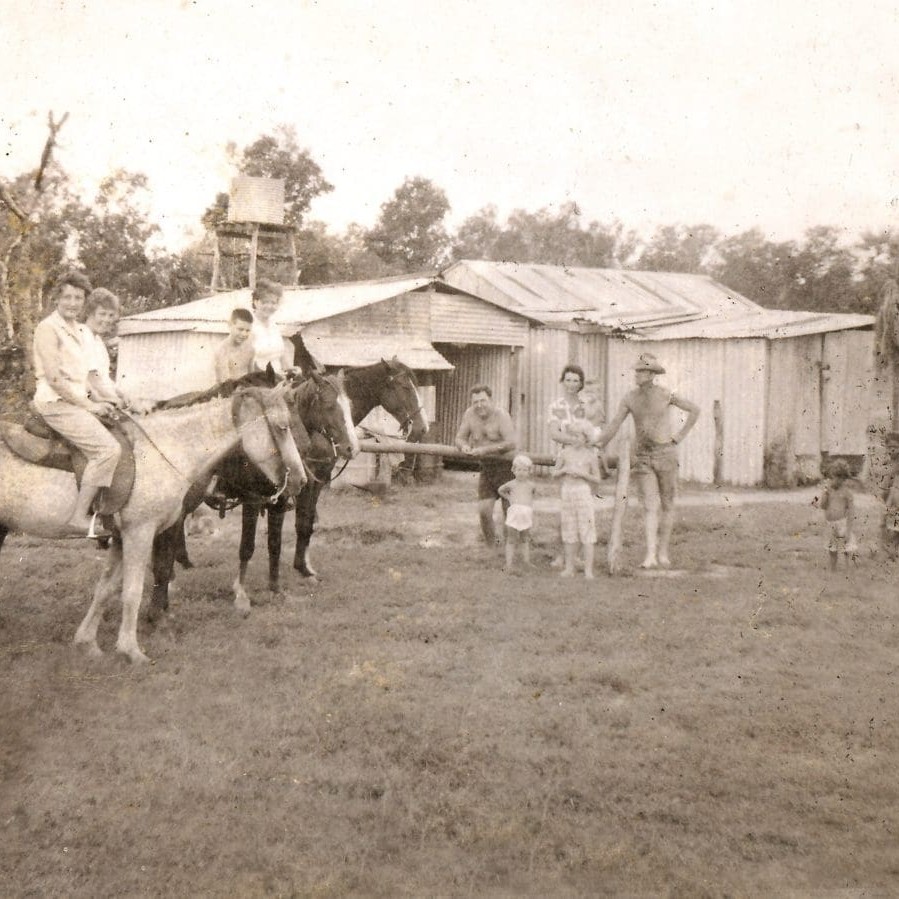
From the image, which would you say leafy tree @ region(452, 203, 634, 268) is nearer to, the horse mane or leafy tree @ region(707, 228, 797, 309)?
leafy tree @ region(707, 228, 797, 309)

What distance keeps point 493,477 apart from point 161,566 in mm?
4176

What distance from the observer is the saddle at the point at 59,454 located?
19.1ft

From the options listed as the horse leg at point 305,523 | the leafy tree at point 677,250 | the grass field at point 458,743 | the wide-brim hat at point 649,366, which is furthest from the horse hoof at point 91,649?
the leafy tree at point 677,250

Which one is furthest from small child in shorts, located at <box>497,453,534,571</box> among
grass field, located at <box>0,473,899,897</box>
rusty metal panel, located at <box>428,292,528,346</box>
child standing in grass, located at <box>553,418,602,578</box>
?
rusty metal panel, located at <box>428,292,528,346</box>

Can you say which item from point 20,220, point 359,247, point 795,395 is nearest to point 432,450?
point 20,220

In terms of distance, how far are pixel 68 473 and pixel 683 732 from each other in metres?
4.25

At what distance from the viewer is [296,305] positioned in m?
18.3

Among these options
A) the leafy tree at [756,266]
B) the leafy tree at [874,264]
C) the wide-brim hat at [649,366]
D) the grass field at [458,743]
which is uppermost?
the leafy tree at [756,266]

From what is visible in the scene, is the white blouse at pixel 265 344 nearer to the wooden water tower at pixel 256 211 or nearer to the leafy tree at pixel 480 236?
the wooden water tower at pixel 256 211

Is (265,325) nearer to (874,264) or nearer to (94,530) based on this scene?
(94,530)

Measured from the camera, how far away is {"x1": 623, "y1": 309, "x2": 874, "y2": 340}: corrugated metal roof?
652 inches

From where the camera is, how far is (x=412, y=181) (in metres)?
26.2

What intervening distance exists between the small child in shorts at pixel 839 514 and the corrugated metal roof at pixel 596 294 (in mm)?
11029

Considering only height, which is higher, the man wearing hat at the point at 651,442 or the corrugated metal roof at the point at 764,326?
the corrugated metal roof at the point at 764,326
